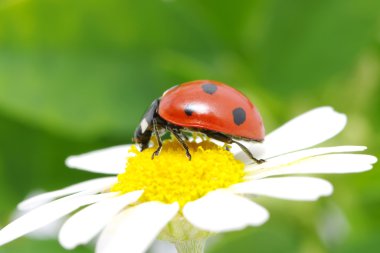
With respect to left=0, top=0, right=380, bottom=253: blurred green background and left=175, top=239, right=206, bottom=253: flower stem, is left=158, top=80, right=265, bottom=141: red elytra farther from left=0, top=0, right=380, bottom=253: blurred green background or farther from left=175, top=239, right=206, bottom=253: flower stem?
left=0, top=0, right=380, bottom=253: blurred green background

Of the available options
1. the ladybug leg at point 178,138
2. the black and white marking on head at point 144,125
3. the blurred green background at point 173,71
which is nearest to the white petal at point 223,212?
the ladybug leg at point 178,138

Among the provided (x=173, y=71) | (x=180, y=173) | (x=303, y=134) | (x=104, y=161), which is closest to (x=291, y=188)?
(x=180, y=173)

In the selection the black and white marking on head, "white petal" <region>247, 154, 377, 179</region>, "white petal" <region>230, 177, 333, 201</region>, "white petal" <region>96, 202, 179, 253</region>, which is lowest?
"white petal" <region>96, 202, 179, 253</region>

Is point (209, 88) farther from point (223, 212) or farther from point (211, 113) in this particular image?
point (223, 212)

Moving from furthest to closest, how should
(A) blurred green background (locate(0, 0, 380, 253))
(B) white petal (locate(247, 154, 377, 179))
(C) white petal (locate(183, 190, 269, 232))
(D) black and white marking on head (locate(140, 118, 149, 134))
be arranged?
1. (A) blurred green background (locate(0, 0, 380, 253))
2. (D) black and white marking on head (locate(140, 118, 149, 134))
3. (B) white petal (locate(247, 154, 377, 179))
4. (C) white petal (locate(183, 190, 269, 232))

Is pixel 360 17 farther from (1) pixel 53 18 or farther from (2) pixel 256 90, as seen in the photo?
(1) pixel 53 18

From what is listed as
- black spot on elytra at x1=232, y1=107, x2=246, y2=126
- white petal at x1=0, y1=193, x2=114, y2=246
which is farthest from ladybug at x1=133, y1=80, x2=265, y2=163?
white petal at x1=0, y1=193, x2=114, y2=246
